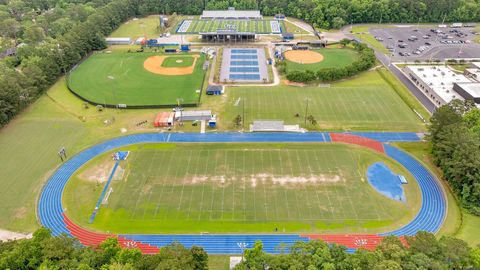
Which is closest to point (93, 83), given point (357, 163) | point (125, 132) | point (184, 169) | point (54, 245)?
point (125, 132)

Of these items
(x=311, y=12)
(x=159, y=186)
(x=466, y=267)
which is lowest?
(x=159, y=186)

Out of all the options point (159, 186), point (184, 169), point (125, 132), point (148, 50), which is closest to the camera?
point (159, 186)

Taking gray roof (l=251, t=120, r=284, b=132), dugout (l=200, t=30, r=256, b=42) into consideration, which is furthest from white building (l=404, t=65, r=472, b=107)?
dugout (l=200, t=30, r=256, b=42)

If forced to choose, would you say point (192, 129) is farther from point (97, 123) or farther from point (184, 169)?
point (97, 123)

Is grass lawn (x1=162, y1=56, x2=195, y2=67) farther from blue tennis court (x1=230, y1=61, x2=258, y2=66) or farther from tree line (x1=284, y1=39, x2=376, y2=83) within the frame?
tree line (x1=284, y1=39, x2=376, y2=83)

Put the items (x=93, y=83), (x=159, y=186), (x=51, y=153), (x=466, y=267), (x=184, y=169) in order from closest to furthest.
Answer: (x=466, y=267) → (x=159, y=186) → (x=184, y=169) → (x=51, y=153) → (x=93, y=83)
